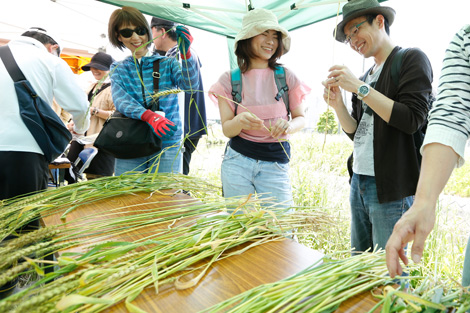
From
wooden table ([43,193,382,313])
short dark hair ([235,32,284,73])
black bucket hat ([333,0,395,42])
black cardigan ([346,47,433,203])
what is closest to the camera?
wooden table ([43,193,382,313])

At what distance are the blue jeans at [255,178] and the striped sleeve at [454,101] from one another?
3.46 feet

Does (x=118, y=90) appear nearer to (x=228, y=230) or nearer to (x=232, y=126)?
(x=232, y=126)

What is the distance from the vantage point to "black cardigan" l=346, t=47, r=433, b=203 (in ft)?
4.66

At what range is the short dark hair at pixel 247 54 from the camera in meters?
1.92

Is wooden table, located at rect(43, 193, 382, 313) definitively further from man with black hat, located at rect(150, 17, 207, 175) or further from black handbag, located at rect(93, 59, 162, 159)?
man with black hat, located at rect(150, 17, 207, 175)

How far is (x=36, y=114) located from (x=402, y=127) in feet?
6.74

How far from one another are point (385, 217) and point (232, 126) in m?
1.01

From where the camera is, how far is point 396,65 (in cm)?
151

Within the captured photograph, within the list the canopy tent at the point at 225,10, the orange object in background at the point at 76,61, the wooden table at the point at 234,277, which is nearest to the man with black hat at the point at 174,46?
the canopy tent at the point at 225,10

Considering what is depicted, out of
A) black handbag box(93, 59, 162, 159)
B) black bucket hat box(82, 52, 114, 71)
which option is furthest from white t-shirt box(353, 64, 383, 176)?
black bucket hat box(82, 52, 114, 71)

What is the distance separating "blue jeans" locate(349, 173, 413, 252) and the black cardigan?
0.08 m

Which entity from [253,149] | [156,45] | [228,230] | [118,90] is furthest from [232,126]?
[156,45]

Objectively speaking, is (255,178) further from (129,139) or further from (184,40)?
(184,40)

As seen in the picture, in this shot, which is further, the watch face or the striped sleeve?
the watch face
